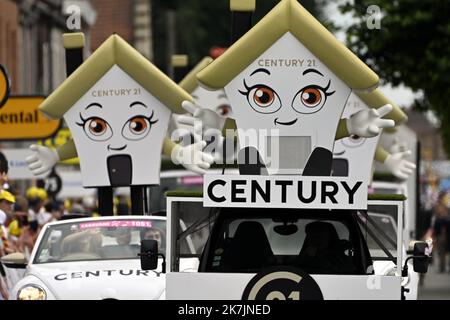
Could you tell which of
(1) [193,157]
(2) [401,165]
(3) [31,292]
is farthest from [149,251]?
(2) [401,165]

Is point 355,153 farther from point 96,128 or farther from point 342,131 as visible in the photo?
point 342,131

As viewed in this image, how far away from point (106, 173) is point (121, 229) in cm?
168

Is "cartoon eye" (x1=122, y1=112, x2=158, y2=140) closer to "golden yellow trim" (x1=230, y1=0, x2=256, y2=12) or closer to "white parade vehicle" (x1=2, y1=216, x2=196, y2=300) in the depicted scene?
"white parade vehicle" (x1=2, y1=216, x2=196, y2=300)

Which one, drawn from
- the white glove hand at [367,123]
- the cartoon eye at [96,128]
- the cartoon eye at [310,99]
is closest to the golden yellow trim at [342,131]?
the white glove hand at [367,123]

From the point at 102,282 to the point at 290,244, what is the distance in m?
2.58

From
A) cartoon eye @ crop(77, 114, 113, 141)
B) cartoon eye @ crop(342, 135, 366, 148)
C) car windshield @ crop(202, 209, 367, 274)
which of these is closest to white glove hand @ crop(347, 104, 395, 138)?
car windshield @ crop(202, 209, 367, 274)

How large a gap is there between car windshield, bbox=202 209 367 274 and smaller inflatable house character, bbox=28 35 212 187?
16.2ft

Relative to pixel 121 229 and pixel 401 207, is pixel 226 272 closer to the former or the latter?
pixel 401 207

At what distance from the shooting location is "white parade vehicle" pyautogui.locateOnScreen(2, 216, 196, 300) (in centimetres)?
1328

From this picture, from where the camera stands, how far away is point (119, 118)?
53.9ft

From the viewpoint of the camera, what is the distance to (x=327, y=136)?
1196cm

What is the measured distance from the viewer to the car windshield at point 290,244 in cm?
1126
